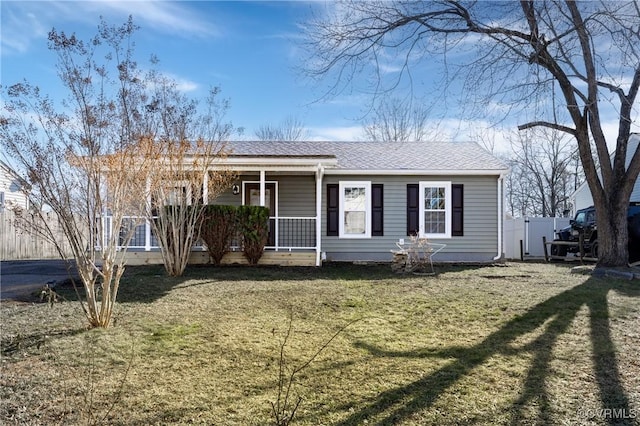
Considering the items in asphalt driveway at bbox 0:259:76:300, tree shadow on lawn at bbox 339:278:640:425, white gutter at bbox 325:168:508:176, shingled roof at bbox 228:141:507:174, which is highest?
shingled roof at bbox 228:141:507:174

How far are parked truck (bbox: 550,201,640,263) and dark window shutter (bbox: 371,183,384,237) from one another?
584 centimetres

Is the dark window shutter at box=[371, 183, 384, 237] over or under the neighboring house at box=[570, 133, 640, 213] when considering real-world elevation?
under

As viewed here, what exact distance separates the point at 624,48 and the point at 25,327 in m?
10.5

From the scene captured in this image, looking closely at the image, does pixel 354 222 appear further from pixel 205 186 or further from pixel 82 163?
pixel 82 163

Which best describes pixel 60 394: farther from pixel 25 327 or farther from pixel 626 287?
pixel 626 287

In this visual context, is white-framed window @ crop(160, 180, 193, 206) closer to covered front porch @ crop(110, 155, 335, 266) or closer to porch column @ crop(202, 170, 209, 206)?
porch column @ crop(202, 170, 209, 206)

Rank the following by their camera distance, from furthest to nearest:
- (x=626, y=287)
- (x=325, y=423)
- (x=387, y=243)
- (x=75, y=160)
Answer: (x=387, y=243), (x=626, y=287), (x=75, y=160), (x=325, y=423)

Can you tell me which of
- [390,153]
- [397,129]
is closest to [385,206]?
[390,153]

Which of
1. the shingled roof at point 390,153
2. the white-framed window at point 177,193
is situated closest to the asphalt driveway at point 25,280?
the white-framed window at point 177,193

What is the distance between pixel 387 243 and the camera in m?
12.9

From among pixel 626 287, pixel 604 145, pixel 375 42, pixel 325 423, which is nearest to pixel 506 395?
pixel 325 423

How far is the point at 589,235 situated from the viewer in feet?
45.9

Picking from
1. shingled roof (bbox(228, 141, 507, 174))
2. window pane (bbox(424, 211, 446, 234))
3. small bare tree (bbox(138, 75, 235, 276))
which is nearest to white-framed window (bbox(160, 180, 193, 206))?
small bare tree (bbox(138, 75, 235, 276))

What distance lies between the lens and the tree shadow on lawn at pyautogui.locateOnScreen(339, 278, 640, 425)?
10.5 feet
